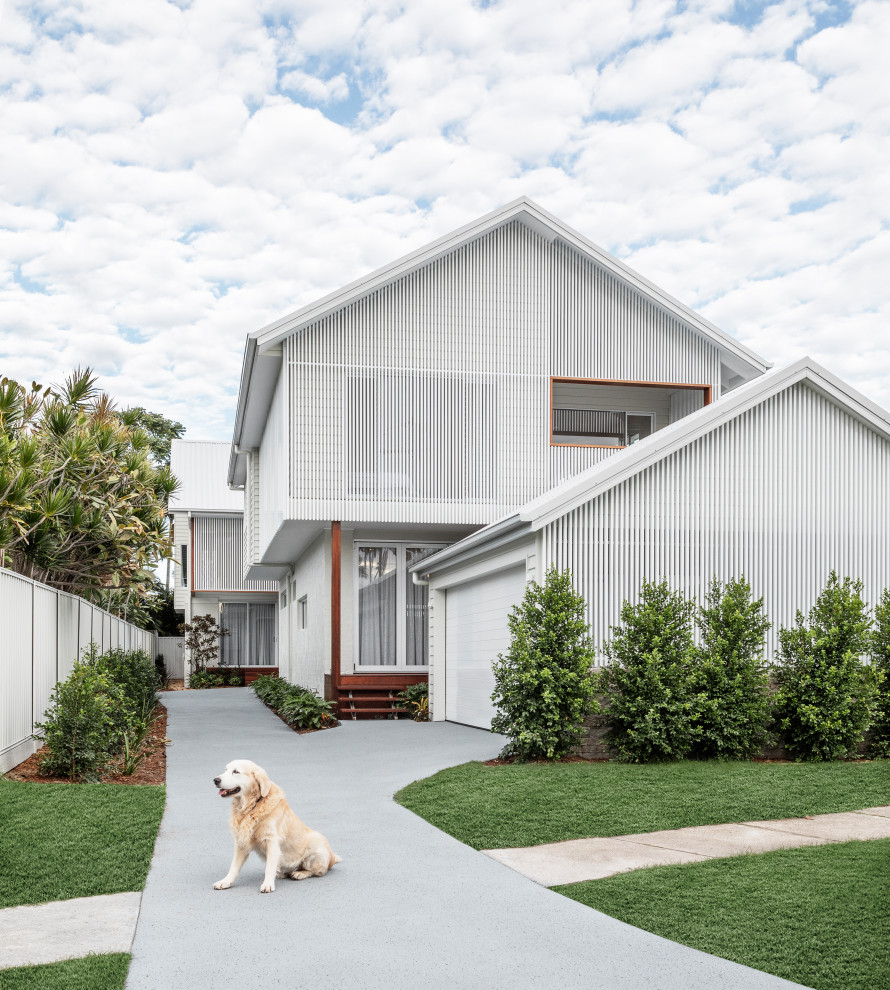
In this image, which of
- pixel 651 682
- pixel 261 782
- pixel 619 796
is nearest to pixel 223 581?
pixel 651 682

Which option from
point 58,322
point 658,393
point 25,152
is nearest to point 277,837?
point 25,152

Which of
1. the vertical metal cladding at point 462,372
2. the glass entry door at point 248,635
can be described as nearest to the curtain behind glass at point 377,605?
the vertical metal cladding at point 462,372

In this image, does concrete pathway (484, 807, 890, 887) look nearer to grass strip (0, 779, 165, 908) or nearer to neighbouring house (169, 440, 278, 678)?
grass strip (0, 779, 165, 908)

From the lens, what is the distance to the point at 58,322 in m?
29.3

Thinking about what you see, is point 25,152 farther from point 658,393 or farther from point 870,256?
point 870,256

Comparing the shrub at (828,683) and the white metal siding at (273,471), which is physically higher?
the white metal siding at (273,471)

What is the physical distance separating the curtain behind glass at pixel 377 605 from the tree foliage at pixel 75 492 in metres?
4.26

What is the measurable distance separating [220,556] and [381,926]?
3180 cm

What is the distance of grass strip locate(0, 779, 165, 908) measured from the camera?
6.83 m

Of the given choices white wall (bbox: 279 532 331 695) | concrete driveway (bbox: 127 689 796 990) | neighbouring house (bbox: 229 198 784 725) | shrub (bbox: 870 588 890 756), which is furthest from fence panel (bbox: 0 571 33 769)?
shrub (bbox: 870 588 890 756)

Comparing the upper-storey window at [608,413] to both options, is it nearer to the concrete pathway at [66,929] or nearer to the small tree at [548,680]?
the small tree at [548,680]

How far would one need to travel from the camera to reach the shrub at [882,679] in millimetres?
12367

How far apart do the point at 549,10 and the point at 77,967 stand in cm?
1120

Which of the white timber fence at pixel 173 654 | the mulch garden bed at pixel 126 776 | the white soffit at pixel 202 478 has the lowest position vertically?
the white timber fence at pixel 173 654
